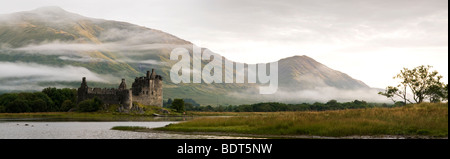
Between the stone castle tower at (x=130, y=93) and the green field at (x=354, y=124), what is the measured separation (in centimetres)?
7860

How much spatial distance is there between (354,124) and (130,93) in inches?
3702

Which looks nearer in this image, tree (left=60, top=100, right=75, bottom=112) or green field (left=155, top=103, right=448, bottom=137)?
green field (left=155, top=103, right=448, bottom=137)

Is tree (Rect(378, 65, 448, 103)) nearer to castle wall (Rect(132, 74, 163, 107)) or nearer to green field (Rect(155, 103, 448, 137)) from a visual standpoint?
green field (Rect(155, 103, 448, 137))

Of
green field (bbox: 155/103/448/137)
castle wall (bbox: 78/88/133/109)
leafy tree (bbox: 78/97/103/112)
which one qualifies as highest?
castle wall (bbox: 78/88/133/109)

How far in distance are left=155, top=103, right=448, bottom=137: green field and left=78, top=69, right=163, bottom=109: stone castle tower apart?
258 ft

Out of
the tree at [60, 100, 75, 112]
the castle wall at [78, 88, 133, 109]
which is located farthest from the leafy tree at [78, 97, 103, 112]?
the tree at [60, 100, 75, 112]

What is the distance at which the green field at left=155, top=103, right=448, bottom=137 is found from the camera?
3819cm

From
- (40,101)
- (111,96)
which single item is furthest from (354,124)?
(40,101)

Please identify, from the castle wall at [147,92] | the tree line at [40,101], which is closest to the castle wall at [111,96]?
the tree line at [40,101]

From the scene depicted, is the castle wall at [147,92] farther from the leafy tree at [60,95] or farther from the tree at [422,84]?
the tree at [422,84]

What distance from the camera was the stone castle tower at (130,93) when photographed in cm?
12625
